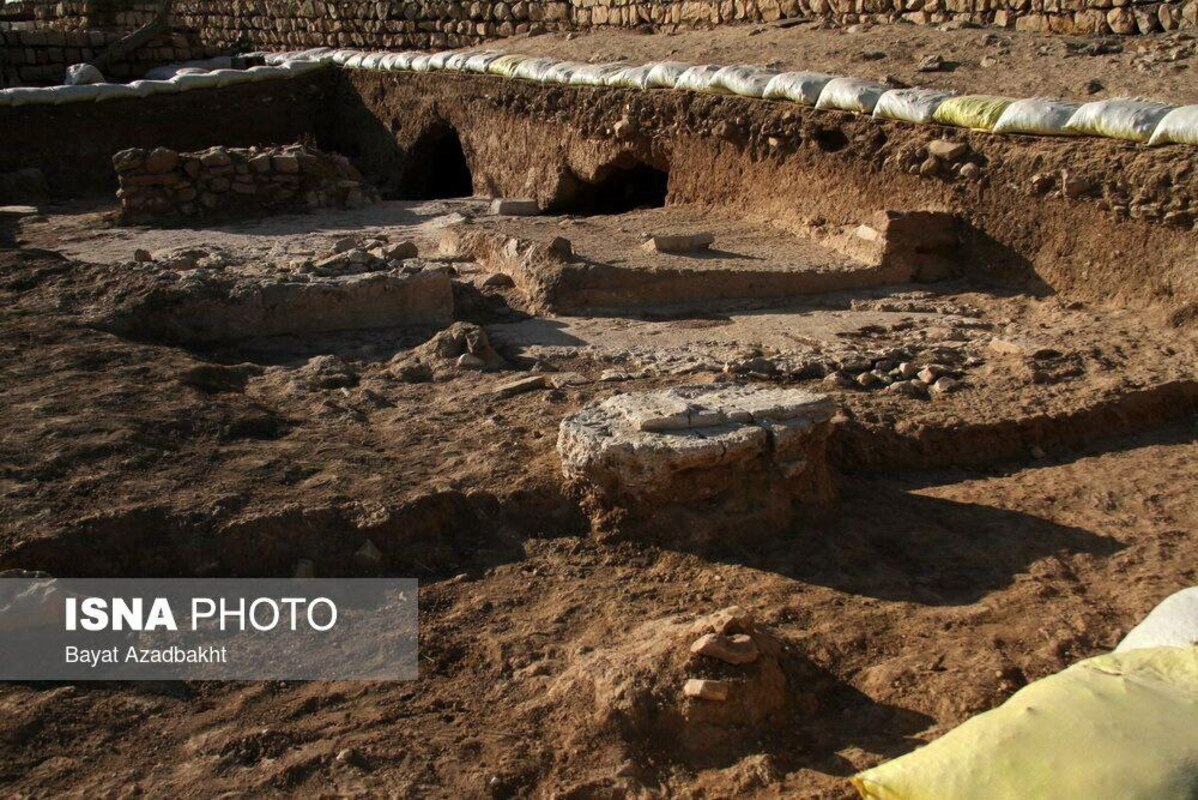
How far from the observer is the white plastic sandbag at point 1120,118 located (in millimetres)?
6434

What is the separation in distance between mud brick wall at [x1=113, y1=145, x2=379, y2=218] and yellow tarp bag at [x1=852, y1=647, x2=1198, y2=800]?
27.9 feet

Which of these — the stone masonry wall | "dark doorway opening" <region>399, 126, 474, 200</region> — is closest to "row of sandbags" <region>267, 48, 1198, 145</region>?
"dark doorway opening" <region>399, 126, 474, 200</region>

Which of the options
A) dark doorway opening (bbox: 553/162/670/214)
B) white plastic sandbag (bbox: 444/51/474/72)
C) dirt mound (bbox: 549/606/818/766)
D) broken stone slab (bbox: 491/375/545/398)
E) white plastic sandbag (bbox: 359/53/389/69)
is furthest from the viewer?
white plastic sandbag (bbox: 359/53/389/69)

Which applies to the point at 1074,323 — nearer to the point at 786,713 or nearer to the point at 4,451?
the point at 786,713

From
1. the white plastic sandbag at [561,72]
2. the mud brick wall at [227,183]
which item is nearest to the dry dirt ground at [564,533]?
the mud brick wall at [227,183]

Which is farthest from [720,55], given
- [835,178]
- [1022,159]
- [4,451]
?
[4,451]

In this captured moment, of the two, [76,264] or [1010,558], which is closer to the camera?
[1010,558]

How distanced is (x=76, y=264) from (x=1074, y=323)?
18.4 ft

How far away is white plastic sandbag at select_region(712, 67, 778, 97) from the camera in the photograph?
336 inches

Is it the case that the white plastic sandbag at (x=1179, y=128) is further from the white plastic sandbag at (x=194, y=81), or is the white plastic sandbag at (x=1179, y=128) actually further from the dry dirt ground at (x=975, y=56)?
the white plastic sandbag at (x=194, y=81)

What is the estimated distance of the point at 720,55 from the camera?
1016 cm

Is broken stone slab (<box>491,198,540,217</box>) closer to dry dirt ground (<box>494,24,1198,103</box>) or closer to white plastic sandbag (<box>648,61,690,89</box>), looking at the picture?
white plastic sandbag (<box>648,61,690,89</box>)

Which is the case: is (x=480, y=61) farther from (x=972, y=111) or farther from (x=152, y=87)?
(x=972, y=111)

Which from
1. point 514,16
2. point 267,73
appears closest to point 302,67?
point 267,73
